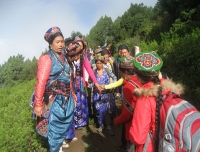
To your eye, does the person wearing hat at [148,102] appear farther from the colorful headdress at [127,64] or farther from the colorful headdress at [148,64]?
the colorful headdress at [127,64]

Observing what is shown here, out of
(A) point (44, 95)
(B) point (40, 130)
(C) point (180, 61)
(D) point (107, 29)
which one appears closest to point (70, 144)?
(B) point (40, 130)

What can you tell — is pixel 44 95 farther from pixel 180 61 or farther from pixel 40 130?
pixel 180 61

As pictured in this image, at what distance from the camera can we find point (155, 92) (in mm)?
1794

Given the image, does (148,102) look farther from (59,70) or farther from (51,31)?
(51,31)

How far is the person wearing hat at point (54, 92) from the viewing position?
295 cm

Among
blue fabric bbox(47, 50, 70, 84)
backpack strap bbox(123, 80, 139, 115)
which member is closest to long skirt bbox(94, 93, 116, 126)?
blue fabric bbox(47, 50, 70, 84)

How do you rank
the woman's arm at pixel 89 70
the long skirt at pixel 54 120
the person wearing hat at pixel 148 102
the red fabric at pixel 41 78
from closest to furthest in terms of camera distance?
Answer: the person wearing hat at pixel 148 102 < the red fabric at pixel 41 78 < the long skirt at pixel 54 120 < the woman's arm at pixel 89 70

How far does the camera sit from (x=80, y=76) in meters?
4.89

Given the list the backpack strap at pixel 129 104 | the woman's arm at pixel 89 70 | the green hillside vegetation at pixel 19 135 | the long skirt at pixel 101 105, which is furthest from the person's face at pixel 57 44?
the long skirt at pixel 101 105

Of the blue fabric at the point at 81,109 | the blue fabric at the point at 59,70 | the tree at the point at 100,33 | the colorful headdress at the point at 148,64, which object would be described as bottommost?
the blue fabric at the point at 81,109

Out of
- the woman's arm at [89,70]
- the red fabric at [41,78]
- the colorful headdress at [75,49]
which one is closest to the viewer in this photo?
the red fabric at [41,78]

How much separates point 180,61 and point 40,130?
471cm

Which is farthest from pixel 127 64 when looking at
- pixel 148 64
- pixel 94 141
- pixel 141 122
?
pixel 94 141

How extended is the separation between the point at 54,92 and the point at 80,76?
1.72 meters
